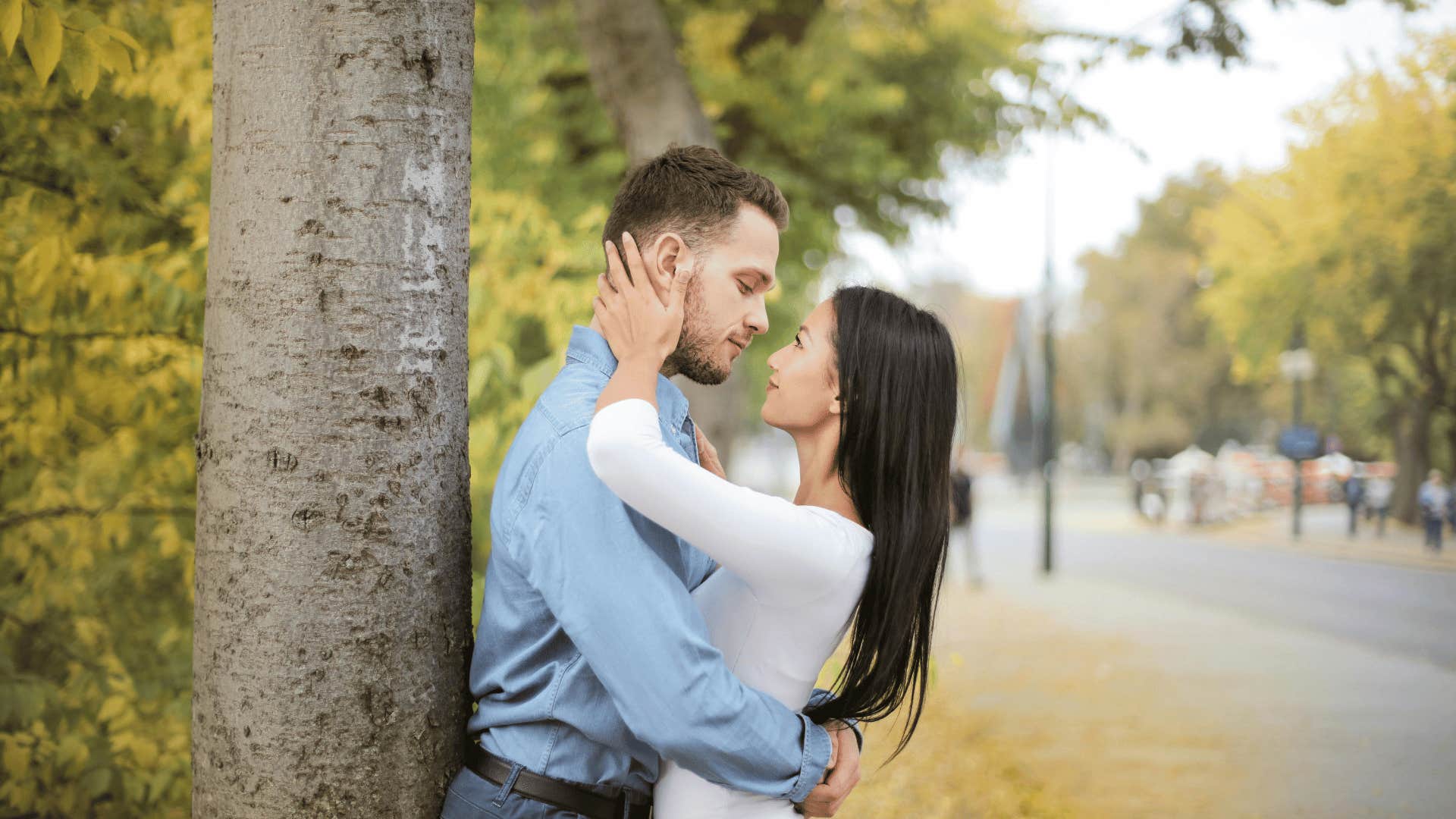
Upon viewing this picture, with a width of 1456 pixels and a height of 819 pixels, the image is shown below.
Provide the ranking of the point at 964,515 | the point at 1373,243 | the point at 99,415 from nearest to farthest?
the point at 99,415 < the point at 1373,243 < the point at 964,515

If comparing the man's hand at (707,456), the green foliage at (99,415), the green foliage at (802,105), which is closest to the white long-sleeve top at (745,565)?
the man's hand at (707,456)

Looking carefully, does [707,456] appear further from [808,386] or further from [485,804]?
[485,804]

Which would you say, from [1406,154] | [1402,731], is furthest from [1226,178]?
[1402,731]

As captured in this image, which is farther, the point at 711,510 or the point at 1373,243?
the point at 1373,243

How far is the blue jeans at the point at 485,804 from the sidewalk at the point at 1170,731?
2570 millimetres

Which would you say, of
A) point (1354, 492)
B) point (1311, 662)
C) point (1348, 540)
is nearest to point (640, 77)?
point (1354, 492)

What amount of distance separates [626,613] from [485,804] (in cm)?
52

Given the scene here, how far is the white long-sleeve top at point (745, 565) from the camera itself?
1.60 m

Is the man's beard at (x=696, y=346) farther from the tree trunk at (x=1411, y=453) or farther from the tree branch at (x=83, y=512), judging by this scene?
the tree trunk at (x=1411, y=453)

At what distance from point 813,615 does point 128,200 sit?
303 centimetres

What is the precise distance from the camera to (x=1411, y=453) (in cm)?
734

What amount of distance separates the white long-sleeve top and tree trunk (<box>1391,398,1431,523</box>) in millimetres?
6764

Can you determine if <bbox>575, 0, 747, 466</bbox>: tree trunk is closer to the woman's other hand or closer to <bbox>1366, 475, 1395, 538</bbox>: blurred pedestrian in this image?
the woman's other hand

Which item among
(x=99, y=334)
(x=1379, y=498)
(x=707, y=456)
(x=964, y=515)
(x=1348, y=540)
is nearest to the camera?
(x=707, y=456)
